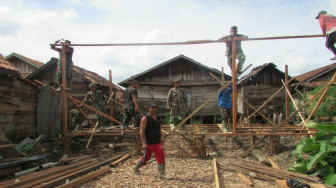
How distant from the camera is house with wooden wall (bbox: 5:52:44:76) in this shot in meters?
17.5

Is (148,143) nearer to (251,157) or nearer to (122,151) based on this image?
(122,151)

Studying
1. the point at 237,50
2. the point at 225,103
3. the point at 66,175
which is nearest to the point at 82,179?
the point at 66,175

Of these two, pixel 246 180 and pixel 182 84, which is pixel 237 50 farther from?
pixel 182 84

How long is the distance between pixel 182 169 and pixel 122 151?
9.40 feet

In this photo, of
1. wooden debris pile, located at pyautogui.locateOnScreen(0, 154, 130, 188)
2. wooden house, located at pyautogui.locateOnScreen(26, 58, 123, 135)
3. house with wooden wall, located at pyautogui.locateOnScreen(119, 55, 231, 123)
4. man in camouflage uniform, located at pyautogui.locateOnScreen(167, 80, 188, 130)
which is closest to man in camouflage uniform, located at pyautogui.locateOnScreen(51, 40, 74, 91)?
wooden house, located at pyautogui.locateOnScreen(26, 58, 123, 135)

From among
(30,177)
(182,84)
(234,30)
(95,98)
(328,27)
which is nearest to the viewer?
(30,177)

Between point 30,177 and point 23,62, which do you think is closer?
point 30,177

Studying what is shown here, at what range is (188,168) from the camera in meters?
5.54

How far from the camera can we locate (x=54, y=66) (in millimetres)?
14117

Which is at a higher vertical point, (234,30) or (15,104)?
(234,30)

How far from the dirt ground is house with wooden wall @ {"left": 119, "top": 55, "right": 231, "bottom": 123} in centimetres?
562

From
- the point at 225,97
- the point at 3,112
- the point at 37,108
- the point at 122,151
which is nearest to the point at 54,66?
the point at 37,108

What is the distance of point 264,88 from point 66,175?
12822 mm

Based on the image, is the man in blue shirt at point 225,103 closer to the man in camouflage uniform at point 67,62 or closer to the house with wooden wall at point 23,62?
the man in camouflage uniform at point 67,62
